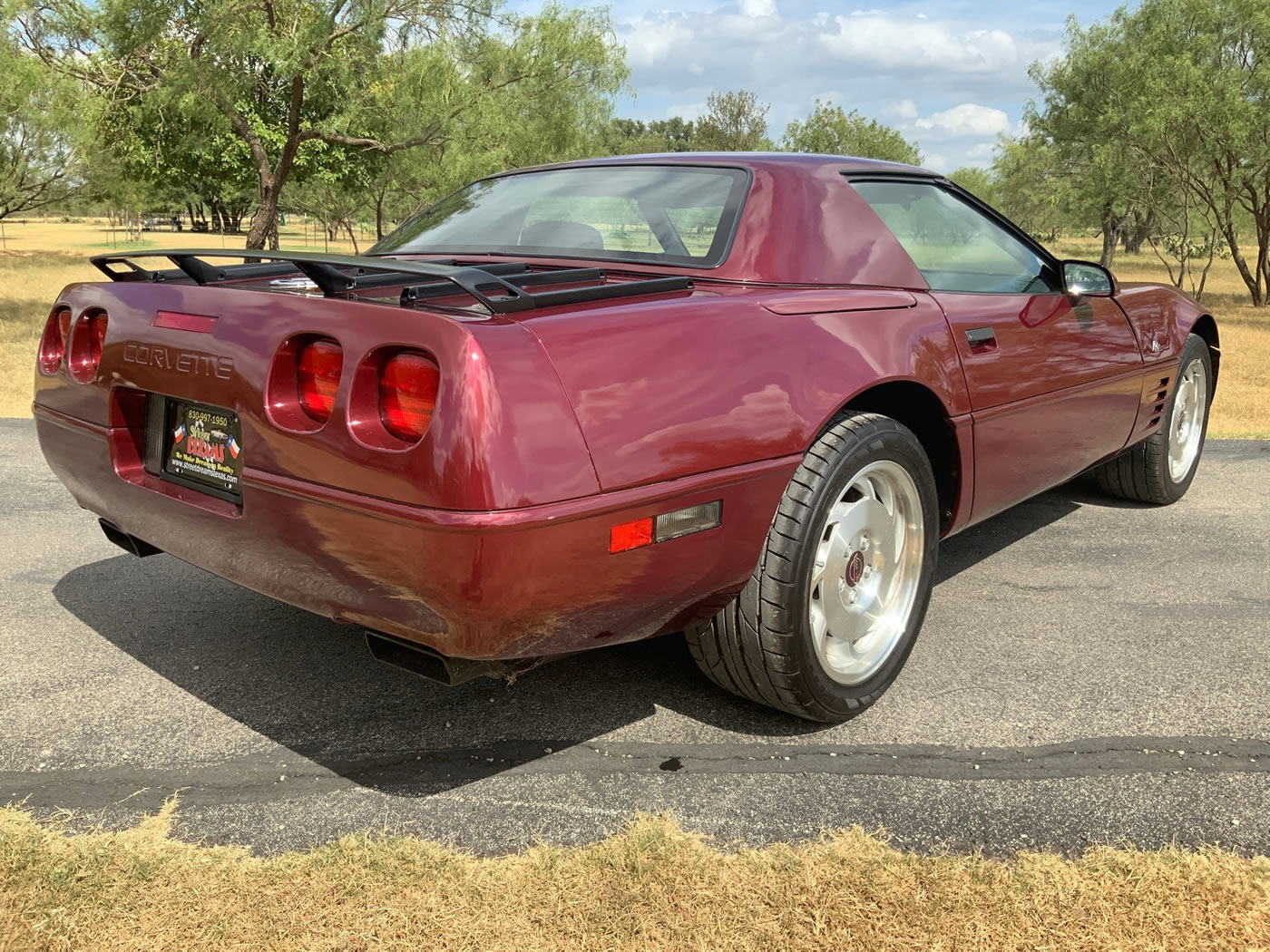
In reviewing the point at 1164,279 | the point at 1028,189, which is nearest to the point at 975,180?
the point at 1028,189

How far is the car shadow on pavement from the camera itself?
2605mm

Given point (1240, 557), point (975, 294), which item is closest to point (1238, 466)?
point (1240, 557)

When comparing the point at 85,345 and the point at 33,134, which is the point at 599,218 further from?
the point at 33,134

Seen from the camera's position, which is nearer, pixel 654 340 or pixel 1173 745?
pixel 654 340

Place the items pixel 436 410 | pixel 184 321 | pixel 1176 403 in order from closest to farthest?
pixel 436 410, pixel 184 321, pixel 1176 403

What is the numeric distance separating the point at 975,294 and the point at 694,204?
0.95 meters

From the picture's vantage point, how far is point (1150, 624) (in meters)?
3.51

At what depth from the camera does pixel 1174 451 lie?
5148mm

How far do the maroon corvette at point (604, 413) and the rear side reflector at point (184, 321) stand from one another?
0.9 inches

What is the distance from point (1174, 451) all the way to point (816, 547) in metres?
3.51

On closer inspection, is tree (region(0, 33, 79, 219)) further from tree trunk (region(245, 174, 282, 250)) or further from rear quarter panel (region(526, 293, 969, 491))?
rear quarter panel (region(526, 293, 969, 491))

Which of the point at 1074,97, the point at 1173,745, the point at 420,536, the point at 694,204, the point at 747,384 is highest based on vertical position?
the point at 1074,97

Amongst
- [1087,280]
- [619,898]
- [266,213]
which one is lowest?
[619,898]

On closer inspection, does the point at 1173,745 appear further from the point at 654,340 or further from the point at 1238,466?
the point at 1238,466
